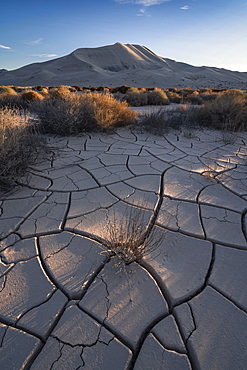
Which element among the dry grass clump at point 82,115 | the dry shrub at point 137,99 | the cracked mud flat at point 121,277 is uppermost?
the dry shrub at point 137,99

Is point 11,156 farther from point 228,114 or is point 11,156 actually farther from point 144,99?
point 144,99

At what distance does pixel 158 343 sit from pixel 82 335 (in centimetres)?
42

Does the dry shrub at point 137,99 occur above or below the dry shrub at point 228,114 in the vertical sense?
above

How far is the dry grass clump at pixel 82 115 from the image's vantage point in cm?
446

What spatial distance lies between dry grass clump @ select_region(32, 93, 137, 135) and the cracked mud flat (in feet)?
6.42

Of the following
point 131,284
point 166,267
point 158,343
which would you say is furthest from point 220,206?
point 158,343

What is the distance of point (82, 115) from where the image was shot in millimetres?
4797

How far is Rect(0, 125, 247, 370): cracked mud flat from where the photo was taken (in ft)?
3.58

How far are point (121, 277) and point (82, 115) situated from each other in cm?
414

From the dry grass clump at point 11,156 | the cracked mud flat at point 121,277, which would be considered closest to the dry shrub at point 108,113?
the dry grass clump at point 11,156

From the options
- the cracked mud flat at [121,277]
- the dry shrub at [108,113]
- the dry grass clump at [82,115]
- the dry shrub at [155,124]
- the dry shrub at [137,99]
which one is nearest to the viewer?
the cracked mud flat at [121,277]

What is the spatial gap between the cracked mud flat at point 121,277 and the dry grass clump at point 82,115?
1958 millimetres

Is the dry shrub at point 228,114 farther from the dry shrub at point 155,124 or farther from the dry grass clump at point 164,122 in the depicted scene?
the dry shrub at point 155,124

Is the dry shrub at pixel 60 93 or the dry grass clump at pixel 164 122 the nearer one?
the dry grass clump at pixel 164 122
